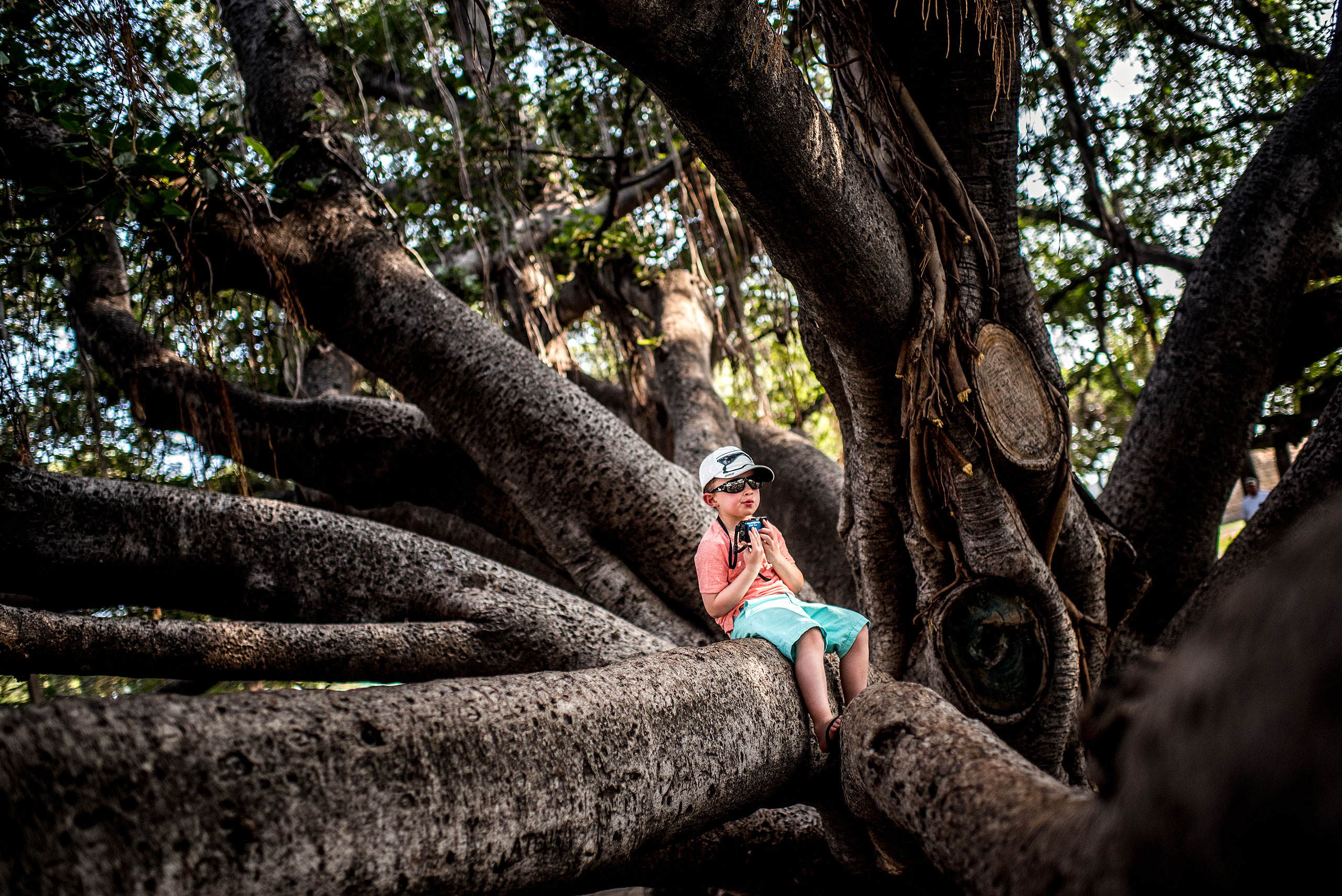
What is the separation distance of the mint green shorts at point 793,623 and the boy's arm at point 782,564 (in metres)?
0.05

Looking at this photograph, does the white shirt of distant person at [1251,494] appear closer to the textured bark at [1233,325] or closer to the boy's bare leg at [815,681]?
the textured bark at [1233,325]

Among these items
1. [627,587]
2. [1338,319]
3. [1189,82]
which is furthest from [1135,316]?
[627,587]

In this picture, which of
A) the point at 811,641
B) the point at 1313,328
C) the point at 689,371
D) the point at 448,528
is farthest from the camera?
the point at 689,371

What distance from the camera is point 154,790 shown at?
1033 millimetres

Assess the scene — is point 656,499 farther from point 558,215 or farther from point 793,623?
point 558,215

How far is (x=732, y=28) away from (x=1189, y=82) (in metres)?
4.69

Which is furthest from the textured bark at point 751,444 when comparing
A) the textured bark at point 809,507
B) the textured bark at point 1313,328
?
the textured bark at point 1313,328

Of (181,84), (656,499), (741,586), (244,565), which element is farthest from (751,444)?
(181,84)

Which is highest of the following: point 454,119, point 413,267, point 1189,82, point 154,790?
point 1189,82

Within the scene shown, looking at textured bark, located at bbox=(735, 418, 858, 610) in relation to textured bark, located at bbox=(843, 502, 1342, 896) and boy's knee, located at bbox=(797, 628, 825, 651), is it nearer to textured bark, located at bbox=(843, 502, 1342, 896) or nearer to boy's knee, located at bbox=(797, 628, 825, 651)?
boy's knee, located at bbox=(797, 628, 825, 651)

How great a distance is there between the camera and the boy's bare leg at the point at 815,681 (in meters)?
2.06

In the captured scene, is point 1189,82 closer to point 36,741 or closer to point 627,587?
point 627,587

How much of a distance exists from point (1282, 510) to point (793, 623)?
1885mm

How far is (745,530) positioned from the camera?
91.6 inches
